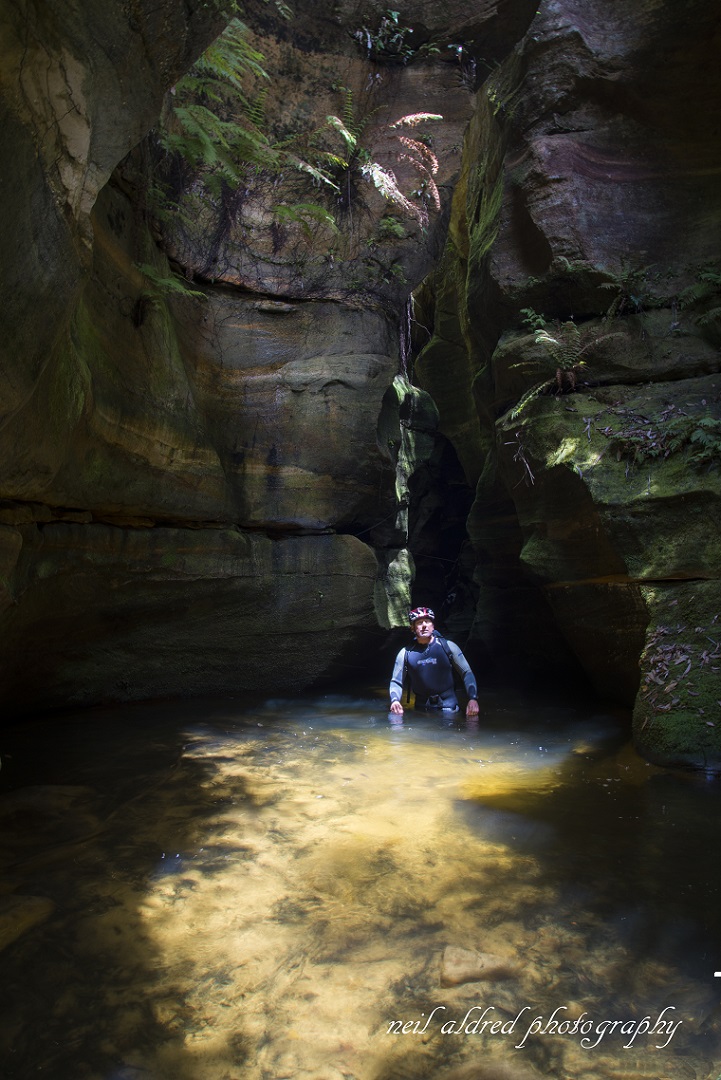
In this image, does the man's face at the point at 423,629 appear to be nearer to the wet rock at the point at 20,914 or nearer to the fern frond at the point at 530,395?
the fern frond at the point at 530,395

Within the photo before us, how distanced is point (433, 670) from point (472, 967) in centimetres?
625

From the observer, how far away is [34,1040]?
7.25 feet

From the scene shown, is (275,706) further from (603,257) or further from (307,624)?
(603,257)

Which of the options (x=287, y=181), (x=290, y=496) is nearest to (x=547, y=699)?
(x=290, y=496)

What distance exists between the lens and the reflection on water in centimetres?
221

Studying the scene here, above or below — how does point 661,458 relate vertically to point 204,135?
below

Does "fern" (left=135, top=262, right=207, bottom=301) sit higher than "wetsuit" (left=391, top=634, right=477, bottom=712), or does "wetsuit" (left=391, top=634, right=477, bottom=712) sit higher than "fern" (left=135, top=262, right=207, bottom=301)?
"fern" (left=135, top=262, right=207, bottom=301)

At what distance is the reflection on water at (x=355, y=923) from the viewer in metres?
2.21

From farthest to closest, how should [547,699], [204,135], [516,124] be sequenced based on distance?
[547,699] < [516,124] < [204,135]

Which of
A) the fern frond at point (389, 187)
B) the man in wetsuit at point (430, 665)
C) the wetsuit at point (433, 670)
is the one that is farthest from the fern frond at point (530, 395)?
the fern frond at point (389, 187)

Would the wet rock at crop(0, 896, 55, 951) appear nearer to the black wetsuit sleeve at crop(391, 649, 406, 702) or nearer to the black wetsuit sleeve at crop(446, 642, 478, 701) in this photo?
the black wetsuit sleeve at crop(391, 649, 406, 702)

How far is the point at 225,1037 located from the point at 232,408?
801 cm

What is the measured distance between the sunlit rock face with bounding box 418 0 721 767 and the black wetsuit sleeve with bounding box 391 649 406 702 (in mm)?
2173

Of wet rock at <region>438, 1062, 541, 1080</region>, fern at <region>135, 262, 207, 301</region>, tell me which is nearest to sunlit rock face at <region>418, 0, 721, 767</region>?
fern at <region>135, 262, 207, 301</region>
